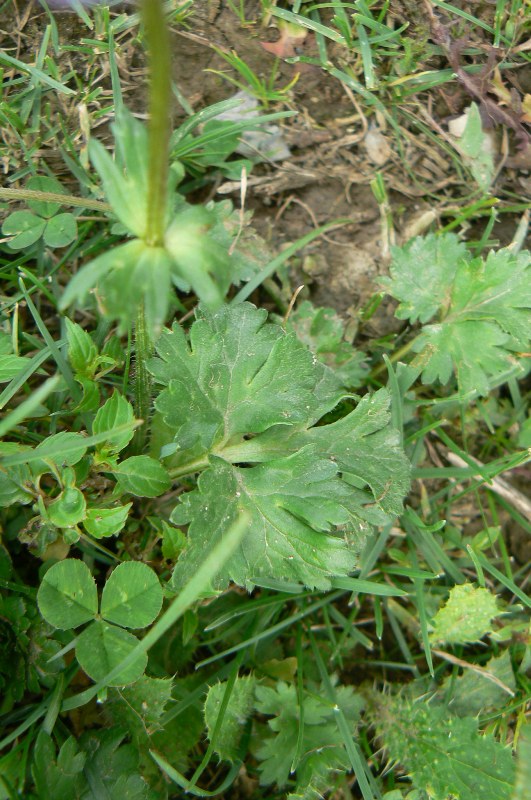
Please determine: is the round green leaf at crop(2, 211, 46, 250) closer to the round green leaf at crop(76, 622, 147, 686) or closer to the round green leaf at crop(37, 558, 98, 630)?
the round green leaf at crop(37, 558, 98, 630)

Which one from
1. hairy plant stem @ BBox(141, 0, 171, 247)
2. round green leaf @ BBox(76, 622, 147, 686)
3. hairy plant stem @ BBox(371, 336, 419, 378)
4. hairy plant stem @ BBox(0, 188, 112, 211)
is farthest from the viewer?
hairy plant stem @ BBox(371, 336, 419, 378)

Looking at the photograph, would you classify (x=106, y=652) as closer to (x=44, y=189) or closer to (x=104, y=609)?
(x=104, y=609)

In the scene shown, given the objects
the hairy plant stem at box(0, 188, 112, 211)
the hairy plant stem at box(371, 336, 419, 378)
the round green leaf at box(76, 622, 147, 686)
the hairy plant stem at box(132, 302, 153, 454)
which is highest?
the hairy plant stem at box(0, 188, 112, 211)

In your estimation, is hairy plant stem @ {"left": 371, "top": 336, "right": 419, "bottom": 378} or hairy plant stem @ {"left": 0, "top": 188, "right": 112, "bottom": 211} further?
hairy plant stem @ {"left": 371, "top": 336, "right": 419, "bottom": 378}

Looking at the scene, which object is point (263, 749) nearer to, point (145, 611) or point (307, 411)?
point (145, 611)

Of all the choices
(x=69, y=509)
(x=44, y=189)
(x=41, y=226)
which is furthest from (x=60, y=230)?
(x=69, y=509)

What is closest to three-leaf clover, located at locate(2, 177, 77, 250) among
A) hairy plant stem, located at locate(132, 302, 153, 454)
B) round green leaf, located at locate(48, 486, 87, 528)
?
hairy plant stem, located at locate(132, 302, 153, 454)

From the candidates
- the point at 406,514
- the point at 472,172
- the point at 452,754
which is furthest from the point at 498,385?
the point at 452,754

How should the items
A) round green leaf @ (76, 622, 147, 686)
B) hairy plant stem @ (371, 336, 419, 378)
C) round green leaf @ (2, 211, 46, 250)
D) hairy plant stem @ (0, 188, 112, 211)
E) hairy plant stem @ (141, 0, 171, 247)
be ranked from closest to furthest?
1. hairy plant stem @ (141, 0, 171, 247)
2. round green leaf @ (76, 622, 147, 686)
3. hairy plant stem @ (0, 188, 112, 211)
4. round green leaf @ (2, 211, 46, 250)
5. hairy plant stem @ (371, 336, 419, 378)
